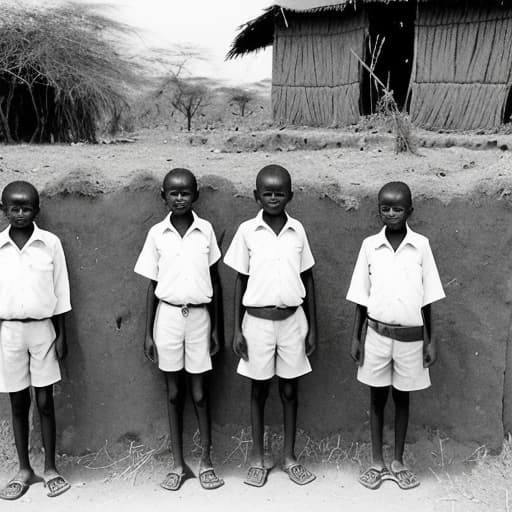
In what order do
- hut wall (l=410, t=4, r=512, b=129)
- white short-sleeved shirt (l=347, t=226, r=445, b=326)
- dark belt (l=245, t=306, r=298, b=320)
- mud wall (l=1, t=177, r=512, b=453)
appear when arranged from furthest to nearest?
hut wall (l=410, t=4, r=512, b=129), mud wall (l=1, t=177, r=512, b=453), dark belt (l=245, t=306, r=298, b=320), white short-sleeved shirt (l=347, t=226, r=445, b=326)

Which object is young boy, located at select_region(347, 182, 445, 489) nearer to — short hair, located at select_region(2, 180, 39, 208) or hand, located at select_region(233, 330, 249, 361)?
hand, located at select_region(233, 330, 249, 361)

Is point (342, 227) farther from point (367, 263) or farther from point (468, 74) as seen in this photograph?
point (468, 74)

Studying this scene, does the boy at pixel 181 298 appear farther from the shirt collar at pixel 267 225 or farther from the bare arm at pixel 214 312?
the shirt collar at pixel 267 225

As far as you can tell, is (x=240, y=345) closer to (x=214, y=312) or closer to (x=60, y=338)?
(x=214, y=312)

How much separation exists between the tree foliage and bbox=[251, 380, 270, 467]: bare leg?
3.83 m

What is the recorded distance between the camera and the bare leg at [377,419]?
2.86 meters

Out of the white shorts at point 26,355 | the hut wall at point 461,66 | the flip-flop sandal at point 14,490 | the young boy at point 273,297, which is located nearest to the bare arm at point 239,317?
the young boy at point 273,297

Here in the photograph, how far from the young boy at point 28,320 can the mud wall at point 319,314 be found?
29cm

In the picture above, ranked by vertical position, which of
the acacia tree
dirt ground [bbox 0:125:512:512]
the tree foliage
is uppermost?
the acacia tree

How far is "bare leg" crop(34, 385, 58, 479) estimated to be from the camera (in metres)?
2.83

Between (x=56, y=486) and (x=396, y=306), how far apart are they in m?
1.73

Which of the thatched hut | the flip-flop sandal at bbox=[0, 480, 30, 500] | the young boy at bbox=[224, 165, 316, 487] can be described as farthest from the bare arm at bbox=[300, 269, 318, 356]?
the thatched hut

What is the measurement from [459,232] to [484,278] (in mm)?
251

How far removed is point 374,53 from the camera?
7.31 metres
